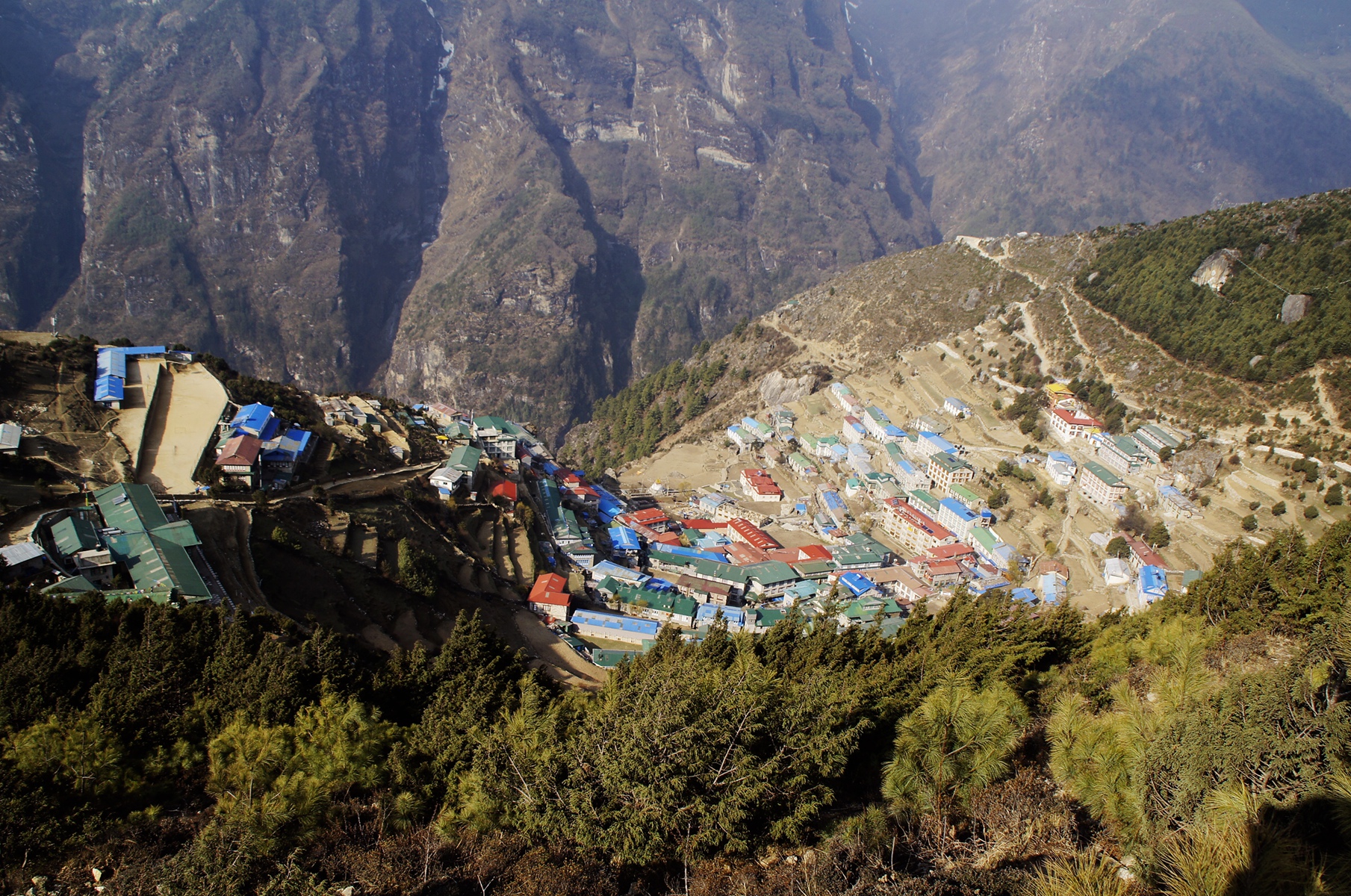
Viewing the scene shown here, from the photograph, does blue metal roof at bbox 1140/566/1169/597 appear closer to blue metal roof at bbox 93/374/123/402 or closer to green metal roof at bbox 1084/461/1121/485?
green metal roof at bbox 1084/461/1121/485

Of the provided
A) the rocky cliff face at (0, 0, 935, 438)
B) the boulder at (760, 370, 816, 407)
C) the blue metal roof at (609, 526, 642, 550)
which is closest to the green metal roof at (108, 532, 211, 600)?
the blue metal roof at (609, 526, 642, 550)

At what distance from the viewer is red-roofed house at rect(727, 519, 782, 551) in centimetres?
5044

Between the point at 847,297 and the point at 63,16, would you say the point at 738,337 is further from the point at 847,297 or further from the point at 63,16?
the point at 63,16

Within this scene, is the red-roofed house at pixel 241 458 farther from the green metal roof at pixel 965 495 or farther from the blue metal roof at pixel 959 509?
the green metal roof at pixel 965 495

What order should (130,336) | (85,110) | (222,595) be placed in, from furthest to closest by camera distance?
(85,110), (130,336), (222,595)

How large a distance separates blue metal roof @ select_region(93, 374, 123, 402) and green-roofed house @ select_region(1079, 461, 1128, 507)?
5700 cm

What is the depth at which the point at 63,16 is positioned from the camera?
162m

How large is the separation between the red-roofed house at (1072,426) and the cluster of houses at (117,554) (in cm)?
5487

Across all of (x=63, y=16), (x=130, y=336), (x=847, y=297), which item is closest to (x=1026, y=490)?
(x=847, y=297)

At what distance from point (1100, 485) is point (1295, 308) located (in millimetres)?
18853

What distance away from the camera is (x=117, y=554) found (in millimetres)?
23297

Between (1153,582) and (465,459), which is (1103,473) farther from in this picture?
(465,459)

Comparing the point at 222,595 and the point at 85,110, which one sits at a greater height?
the point at 85,110

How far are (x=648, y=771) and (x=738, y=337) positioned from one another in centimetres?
8631
